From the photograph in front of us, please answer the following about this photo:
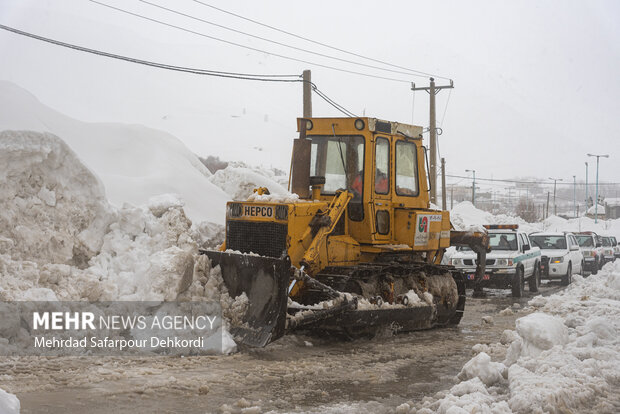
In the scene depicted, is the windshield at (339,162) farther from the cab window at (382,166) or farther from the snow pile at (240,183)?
the snow pile at (240,183)

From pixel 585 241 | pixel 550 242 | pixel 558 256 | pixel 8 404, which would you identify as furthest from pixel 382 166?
pixel 585 241

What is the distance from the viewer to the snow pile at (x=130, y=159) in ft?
57.9

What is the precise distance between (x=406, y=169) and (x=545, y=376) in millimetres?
5716

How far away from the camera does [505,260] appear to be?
1798 cm

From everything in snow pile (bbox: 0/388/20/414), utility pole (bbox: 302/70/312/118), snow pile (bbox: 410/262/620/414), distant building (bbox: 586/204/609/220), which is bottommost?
snow pile (bbox: 410/262/620/414)

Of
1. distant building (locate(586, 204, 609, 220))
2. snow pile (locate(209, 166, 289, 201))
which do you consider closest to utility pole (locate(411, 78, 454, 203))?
snow pile (locate(209, 166, 289, 201))

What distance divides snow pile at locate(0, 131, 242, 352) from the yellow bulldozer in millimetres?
633

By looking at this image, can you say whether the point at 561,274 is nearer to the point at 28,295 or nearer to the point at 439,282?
the point at 439,282

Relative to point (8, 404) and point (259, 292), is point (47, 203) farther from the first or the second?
point (8, 404)

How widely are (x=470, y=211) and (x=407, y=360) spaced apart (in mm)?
45192

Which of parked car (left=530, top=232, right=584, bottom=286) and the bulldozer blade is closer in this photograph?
the bulldozer blade

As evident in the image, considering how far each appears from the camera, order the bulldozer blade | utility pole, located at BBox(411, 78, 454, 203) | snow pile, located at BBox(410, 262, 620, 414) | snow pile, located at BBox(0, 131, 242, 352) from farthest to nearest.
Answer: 1. utility pole, located at BBox(411, 78, 454, 203)
2. snow pile, located at BBox(0, 131, 242, 352)
3. the bulldozer blade
4. snow pile, located at BBox(410, 262, 620, 414)

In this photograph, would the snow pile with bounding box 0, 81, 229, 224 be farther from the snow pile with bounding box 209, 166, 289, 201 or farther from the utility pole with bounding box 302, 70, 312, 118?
the utility pole with bounding box 302, 70, 312, 118

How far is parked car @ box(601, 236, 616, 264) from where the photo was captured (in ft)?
102
